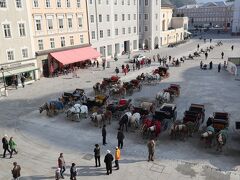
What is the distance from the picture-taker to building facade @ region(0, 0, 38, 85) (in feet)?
104

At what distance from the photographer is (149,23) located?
6481 cm

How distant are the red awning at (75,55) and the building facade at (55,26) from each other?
71 cm

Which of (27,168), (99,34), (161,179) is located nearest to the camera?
(161,179)

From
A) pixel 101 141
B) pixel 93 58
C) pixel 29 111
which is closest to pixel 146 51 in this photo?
pixel 93 58

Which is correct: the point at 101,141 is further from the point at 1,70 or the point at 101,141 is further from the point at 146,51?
the point at 146,51

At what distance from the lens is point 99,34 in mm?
49062

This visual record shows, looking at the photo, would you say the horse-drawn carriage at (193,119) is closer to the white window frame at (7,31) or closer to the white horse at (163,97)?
the white horse at (163,97)

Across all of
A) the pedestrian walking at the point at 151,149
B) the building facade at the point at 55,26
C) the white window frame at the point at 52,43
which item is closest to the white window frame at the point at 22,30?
the building facade at the point at 55,26

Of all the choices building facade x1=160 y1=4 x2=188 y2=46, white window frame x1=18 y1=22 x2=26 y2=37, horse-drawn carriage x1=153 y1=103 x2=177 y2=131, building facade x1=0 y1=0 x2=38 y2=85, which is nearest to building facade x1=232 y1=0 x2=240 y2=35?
building facade x1=160 y1=4 x2=188 y2=46

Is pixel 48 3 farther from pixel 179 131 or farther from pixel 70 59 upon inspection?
pixel 179 131

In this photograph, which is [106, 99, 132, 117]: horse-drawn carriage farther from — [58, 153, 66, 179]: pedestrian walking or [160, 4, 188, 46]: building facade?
[160, 4, 188, 46]: building facade

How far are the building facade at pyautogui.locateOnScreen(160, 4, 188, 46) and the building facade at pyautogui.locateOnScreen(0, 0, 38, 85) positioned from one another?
42270 mm

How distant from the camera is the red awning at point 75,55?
3908cm

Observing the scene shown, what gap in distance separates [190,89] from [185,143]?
42.9 feet
